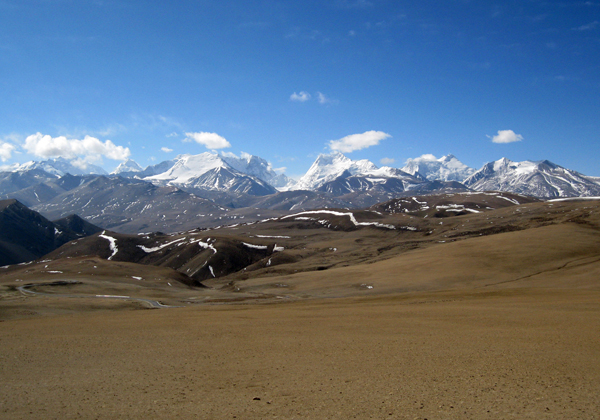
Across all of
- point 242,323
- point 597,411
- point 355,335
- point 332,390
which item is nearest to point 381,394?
point 332,390

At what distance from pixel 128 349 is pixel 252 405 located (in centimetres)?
1419

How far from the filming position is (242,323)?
37.2 meters

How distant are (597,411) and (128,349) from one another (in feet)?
83.4

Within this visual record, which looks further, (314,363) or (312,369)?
(314,363)

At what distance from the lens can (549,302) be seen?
4431 cm

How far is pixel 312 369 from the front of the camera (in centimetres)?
2073

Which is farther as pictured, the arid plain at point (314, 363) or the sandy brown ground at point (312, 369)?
the arid plain at point (314, 363)

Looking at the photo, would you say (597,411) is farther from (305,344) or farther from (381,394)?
(305,344)

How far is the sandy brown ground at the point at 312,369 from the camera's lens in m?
15.2

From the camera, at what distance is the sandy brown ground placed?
15.2m

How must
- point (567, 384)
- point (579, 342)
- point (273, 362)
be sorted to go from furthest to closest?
point (579, 342) → point (273, 362) → point (567, 384)

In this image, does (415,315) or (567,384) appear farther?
(415,315)

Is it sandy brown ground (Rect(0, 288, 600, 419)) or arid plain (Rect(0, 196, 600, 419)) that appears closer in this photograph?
sandy brown ground (Rect(0, 288, 600, 419))

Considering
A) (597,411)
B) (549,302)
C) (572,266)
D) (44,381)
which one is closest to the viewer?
(597,411)
